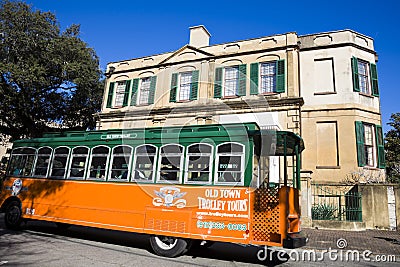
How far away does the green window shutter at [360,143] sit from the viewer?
14969 millimetres

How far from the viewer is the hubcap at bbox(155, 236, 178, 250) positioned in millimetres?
6982

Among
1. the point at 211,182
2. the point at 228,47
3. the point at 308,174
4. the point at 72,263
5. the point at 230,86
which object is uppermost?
the point at 228,47

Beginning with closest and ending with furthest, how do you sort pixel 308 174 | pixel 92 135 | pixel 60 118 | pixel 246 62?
pixel 92 135 < pixel 308 174 < pixel 246 62 < pixel 60 118

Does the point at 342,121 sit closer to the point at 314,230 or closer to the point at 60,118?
the point at 314,230

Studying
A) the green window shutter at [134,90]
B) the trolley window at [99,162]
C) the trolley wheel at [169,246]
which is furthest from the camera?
the green window shutter at [134,90]

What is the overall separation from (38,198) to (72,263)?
4.27 meters

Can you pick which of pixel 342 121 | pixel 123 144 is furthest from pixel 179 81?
pixel 123 144

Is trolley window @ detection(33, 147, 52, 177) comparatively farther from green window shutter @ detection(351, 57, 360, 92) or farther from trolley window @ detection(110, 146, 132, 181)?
green window shutter @ detection(351, 57, 360, 92)

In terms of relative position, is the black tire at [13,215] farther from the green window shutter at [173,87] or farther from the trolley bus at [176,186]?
the green window shutter at [173,87]

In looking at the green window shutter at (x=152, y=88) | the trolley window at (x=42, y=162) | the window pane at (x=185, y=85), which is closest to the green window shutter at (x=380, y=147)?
the window pane at (x=185, y=85)

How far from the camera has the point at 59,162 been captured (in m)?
9.18

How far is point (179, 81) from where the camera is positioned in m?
19.3

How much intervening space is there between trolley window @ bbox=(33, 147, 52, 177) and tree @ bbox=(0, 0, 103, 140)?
12561 mm

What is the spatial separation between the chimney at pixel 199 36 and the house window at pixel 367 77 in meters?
9.76
